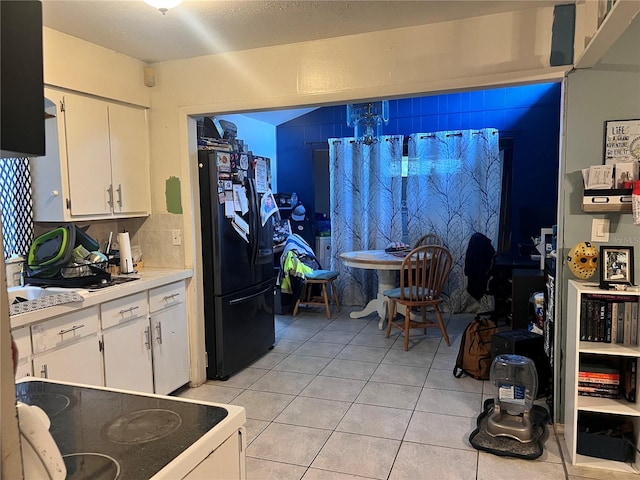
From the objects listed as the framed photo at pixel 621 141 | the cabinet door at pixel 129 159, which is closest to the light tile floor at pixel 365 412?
the cabinet door at pixel 129 159

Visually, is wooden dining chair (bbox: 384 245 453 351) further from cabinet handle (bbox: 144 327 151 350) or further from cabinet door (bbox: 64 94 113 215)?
cabinet door (bbox: 64 94 113 215)

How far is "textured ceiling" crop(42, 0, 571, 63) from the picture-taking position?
7.88ft

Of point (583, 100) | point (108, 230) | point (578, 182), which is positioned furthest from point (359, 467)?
point (108, 230)

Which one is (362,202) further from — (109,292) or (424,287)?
(109,292)

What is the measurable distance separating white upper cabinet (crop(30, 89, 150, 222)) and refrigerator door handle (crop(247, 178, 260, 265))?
0.81 meters

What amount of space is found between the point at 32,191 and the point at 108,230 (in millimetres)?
684

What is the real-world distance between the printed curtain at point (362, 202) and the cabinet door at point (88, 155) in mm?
3058

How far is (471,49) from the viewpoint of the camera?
264cm

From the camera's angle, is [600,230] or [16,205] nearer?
[600,230]

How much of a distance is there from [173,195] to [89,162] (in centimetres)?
61

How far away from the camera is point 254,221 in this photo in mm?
3754

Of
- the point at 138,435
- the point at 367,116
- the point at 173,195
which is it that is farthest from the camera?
the point at 367,116

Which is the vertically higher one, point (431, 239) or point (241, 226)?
point (241, 226)

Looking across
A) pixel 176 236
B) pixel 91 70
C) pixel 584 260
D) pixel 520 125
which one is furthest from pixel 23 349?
Answer: pixel 520 125
